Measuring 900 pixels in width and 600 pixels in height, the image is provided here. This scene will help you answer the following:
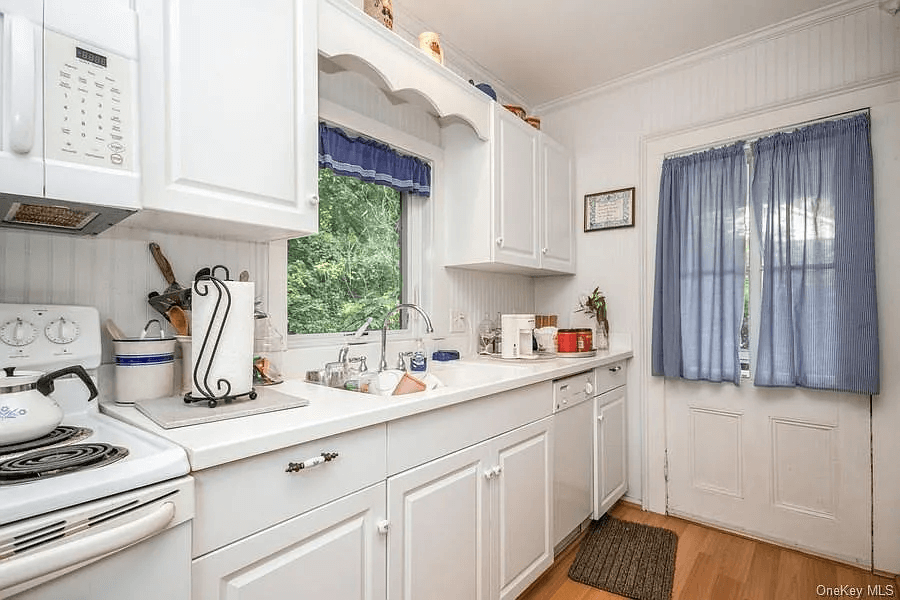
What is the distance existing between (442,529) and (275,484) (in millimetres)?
647

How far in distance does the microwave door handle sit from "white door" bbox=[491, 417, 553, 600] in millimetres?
1473

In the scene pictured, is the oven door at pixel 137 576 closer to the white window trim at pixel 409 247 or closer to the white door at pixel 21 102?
the white door at pixel 21 102

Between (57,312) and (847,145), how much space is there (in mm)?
3123

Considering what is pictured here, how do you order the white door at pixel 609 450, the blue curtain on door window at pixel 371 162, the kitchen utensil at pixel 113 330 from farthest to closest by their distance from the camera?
1. the white door at pixel 609 450
2. the blue curtain on door window at pixel 371 162
3. the kitchen utensil at pixel 113 330

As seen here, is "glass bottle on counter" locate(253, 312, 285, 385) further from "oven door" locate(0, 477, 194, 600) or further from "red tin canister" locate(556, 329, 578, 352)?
"red tin canister" locate(556, 329, 578, 352)

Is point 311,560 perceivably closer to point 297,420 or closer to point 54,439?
point 297,420

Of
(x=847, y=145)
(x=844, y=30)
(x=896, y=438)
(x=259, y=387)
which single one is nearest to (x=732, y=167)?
(x=847, y=145)

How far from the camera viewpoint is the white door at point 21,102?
82cm

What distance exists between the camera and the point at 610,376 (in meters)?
2.60

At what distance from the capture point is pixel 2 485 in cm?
68

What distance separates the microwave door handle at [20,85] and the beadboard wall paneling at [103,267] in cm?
44

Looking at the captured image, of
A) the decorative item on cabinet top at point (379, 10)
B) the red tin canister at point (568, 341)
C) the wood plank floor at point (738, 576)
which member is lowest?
the wood plank floor at point (738, 576)

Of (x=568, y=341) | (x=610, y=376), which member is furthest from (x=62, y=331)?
(x=610, y=376)

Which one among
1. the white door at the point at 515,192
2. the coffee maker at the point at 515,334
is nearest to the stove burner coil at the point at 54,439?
the white door at the point at 515,192
